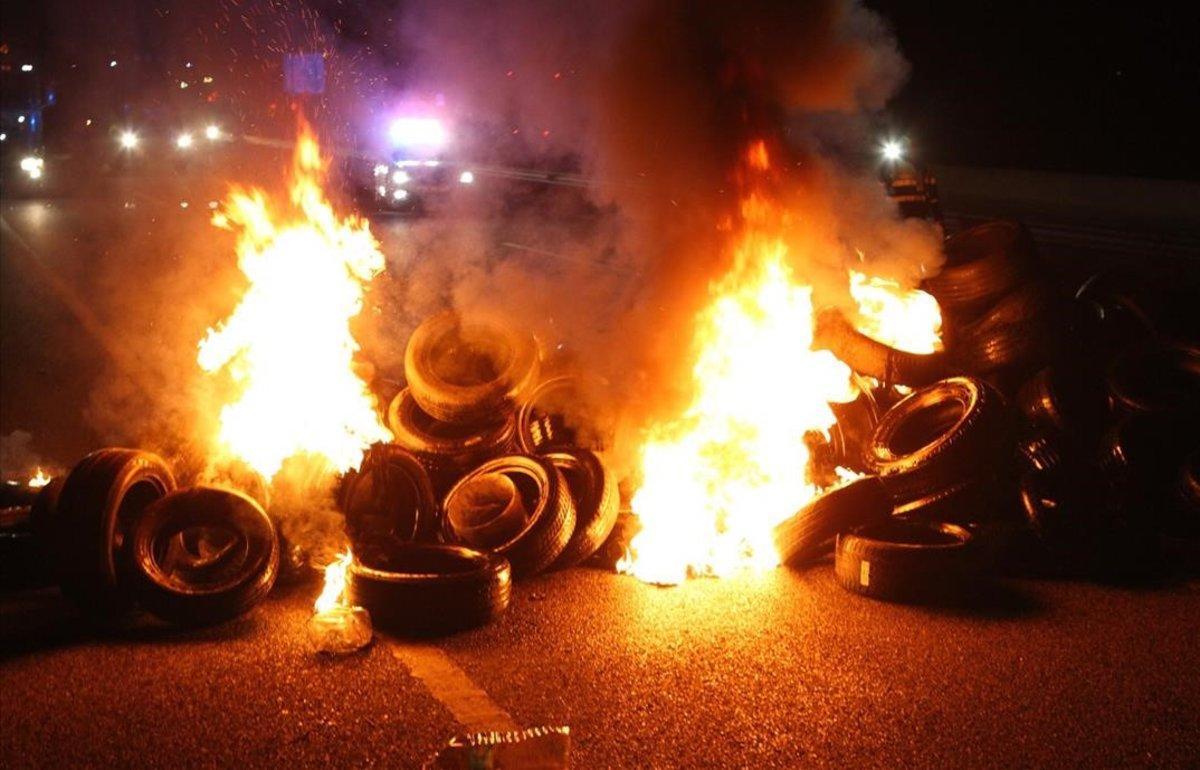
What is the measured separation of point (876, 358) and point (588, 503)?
10.1 feet

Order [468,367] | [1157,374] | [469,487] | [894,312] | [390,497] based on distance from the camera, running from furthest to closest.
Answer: [894,312], [468,367], [1157,374], [469,487], [390,497]

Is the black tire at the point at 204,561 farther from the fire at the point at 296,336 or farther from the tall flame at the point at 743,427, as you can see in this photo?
the tall flame at the point at 743,427

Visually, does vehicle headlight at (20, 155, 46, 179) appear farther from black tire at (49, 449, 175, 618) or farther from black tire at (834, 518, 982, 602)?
black tire at (834, 518, 982, 602)

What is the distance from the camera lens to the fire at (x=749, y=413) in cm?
711

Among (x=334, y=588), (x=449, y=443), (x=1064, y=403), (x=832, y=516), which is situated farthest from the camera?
(x=449, y=443)

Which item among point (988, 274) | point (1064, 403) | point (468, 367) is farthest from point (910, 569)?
point (468, 367)

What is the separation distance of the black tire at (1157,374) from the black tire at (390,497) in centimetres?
563

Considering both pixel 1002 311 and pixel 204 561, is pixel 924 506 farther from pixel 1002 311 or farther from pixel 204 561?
pixel 204 561

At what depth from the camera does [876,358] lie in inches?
336

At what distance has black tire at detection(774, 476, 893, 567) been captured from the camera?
6883mm

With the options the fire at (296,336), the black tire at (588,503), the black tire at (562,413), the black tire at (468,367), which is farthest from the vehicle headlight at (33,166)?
the black tire at (588,503)

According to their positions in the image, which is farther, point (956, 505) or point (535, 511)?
point (956, 505)

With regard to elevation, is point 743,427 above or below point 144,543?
above

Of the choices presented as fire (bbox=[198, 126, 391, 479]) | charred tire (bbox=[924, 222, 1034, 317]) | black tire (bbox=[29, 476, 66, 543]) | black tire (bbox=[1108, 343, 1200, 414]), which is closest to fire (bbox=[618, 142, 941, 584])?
charred tire (bbox=[924, 222, 1034, 317])
